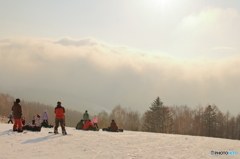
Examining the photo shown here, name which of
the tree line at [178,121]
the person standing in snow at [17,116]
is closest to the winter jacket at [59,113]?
the person standing in snow at [17,116]

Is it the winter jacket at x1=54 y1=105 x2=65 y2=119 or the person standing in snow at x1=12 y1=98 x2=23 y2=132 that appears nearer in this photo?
the person standing in snow at x1=12 y1=98 x2=23 y2=132

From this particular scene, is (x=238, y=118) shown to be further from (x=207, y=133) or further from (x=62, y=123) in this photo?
(x=62, y=123)

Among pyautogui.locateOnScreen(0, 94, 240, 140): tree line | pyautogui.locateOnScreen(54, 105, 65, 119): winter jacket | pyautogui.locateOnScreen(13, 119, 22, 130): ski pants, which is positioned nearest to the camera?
pyautogui.locateOnScreen(13, 119, 22, 130): ski pants

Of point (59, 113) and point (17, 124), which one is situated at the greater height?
point (59, 113)

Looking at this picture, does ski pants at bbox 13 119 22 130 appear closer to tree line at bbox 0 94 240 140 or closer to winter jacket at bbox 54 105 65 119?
winter jacket at bbox 54 105 65 119

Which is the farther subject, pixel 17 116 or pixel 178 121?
pixel 178 121

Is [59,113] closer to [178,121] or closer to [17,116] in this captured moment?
[17,116]

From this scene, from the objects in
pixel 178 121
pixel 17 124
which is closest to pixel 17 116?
pixel 17 124

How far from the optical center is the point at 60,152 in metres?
10.2

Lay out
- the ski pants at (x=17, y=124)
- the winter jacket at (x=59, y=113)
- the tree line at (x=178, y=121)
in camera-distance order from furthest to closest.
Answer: the tree line at (x=178, y=121) < the winter jacket at (x=59, y=113) < the ski pants at (x=17, y=124)

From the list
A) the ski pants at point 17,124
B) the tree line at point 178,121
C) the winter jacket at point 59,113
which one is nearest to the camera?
the ski pants at point 17,124

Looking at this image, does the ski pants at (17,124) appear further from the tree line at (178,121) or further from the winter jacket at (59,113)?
the tree line at (178,121)

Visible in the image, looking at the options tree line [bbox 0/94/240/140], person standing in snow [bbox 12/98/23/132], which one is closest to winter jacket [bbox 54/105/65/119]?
person standing in snow [bbox 12/98/23/132]

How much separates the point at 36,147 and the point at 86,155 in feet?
9.26
